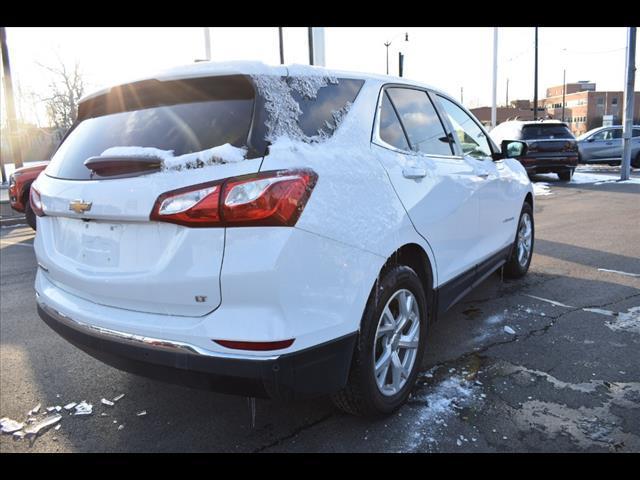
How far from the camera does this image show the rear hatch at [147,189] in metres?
2.10

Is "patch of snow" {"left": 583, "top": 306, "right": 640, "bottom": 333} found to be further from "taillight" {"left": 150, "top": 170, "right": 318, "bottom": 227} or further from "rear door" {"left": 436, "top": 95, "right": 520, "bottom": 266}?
"taillight" {"left": 150, "top": 170, "right": 318, "bottom": 227}

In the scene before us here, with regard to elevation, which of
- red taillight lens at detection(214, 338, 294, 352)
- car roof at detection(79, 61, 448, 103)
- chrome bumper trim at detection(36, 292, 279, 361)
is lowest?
chrome bumper trim at detection(36, 292, 279, 361)

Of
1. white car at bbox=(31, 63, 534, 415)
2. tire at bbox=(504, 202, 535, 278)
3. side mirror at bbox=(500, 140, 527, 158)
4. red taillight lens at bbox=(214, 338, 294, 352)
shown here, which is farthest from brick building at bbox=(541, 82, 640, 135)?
red taillight lens at bbox=(214, 338, 294, 352)

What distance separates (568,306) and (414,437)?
8.31 feet

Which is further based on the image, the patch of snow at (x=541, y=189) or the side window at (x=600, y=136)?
the side window at (x=600, y=136)

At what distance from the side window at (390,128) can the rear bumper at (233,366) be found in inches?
44.8

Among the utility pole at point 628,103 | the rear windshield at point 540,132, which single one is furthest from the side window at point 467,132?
the utility pole at point 628,103

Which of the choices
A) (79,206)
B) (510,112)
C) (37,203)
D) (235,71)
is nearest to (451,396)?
(235,71)

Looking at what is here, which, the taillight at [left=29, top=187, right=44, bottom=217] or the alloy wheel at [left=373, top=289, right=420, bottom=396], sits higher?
the taillight at [left=29, top=187, right=44, bottom=217]

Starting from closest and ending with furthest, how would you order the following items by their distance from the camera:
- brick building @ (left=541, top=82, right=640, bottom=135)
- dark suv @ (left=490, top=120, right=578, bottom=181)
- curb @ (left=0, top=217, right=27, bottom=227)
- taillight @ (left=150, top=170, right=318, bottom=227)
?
taillight @ (left=150, top=170, right=318, bottom=227) < curb @ (left=0, top=217, right=27, bottom=227) < dark suv @ (left=490, top=120, right=578, bottom=181) < brick building @ (left=541, top=82, right=640, bottom=135)

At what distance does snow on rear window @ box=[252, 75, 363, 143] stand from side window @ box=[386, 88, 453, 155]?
0.56 metres

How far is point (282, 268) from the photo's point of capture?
2.04m

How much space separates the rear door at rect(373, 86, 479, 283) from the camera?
281 cm

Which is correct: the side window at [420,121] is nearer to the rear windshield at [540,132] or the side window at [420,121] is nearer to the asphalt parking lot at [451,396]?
the asphalt parking lot at [451,396]
